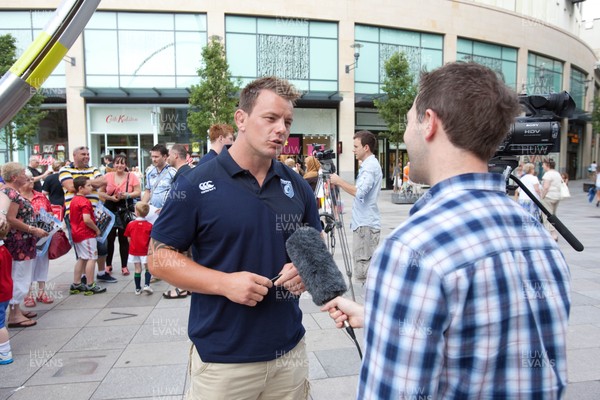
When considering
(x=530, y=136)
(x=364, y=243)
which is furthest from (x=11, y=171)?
(x=530, y=136)

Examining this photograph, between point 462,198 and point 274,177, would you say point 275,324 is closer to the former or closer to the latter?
point 274,177

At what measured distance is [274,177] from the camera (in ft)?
6.89

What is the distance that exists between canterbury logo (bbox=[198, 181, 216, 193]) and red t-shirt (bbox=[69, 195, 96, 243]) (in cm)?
498

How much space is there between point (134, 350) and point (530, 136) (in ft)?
13.3

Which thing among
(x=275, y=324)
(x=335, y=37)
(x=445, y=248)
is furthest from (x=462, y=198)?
(x=335, y=37)

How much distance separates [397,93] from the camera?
65.1 feet

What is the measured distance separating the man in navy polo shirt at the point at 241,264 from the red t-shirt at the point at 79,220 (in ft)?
15.9

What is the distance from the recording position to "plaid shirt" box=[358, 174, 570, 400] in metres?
0.93

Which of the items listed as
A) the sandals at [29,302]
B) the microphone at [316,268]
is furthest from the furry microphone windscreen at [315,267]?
the sandals at [29,302]

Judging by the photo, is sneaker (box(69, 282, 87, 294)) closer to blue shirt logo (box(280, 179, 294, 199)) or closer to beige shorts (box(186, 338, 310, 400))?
beige shorts (box(186, 338, 310, 400))

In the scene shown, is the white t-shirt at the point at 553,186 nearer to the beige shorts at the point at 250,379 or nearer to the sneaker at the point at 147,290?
the sneaker at the point at 147,290

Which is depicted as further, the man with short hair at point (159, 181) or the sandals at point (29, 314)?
the man with short hair at point (159, 181)

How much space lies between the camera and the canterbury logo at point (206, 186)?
1892 millimetres

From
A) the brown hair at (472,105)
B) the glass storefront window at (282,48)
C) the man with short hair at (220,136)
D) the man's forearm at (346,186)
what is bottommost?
the man's forearm at (346,186)
